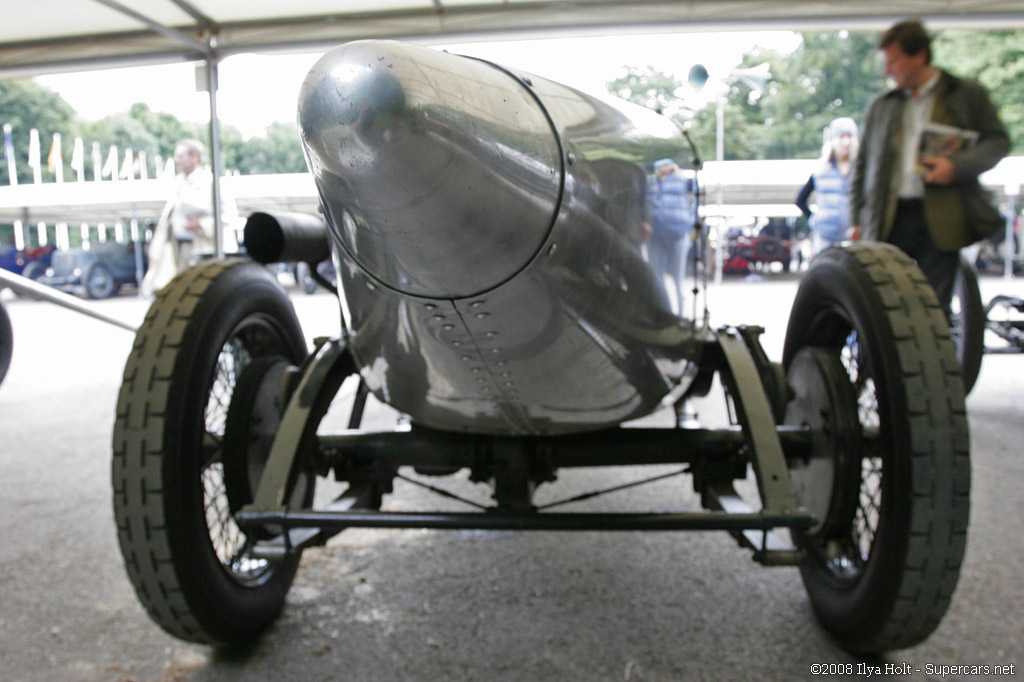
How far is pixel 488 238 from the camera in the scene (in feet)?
3.64

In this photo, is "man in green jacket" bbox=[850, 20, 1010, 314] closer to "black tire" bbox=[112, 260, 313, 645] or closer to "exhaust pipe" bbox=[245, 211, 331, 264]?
"exhaust pipe" bbox=[245, 211, 331, 264]

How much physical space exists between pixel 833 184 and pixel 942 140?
1957mm

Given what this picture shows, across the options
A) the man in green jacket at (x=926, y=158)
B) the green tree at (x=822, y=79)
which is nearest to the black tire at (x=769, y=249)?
the green tree at (x=822, y=79)

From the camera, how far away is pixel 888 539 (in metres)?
1.71

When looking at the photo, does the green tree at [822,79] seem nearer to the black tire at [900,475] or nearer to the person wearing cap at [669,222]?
the black tire at [900,475]

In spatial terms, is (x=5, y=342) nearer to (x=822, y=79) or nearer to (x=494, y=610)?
(x=494, y=610)

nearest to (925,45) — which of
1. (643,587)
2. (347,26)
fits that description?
(643,587)

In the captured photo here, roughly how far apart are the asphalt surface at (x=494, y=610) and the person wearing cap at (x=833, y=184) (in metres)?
1.98

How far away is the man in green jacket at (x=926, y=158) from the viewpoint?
287 cm

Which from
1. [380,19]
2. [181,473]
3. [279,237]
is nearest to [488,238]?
[279,237]

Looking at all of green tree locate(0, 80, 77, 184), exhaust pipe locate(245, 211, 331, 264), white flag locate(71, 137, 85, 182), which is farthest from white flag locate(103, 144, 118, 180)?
exhaust pipe locate(245, 211, 331, 264)

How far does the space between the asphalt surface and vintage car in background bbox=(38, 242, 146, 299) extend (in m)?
14.4

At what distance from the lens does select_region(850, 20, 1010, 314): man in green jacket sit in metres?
2.87

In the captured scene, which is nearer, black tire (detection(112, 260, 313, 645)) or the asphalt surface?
black tire (detection(112, 260, 313, 645))
